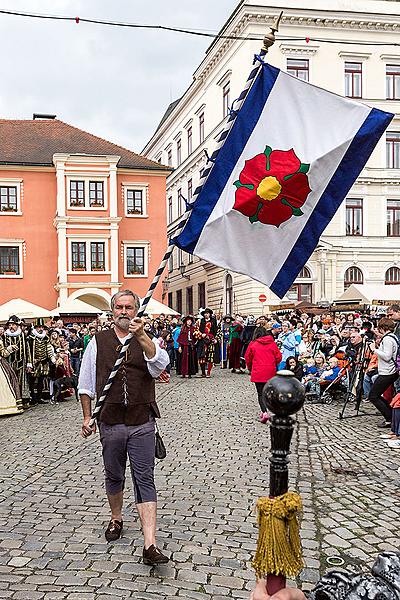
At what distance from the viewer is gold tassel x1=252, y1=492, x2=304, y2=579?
2658 mm

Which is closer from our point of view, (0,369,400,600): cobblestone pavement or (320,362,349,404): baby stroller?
(0,369,400,600): cobblestone pavement

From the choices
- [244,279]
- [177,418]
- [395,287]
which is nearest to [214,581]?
[177,418]

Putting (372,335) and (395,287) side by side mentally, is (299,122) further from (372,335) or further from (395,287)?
(395,287)

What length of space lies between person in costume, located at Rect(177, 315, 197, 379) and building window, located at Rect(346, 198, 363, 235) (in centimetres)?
2047

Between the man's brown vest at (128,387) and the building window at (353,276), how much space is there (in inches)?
1357

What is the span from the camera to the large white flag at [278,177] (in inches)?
207

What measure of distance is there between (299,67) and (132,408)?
1431 inches

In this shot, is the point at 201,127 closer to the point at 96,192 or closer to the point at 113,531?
the point at 96,192

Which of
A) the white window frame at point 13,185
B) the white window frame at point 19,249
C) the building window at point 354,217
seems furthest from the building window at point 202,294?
the white window frame at point 13,185

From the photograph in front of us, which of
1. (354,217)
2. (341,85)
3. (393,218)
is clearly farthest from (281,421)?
(393,218)

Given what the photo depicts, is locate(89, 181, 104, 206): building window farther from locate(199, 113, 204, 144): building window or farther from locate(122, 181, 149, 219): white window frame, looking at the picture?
locate(199, 113, 204, 144): building window

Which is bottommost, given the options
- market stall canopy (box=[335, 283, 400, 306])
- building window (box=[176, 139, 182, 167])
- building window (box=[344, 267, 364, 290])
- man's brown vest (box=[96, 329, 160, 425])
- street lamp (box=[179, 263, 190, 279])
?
man's brown vest (box=[96, 329, 160, 425])

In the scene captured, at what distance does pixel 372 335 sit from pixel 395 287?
11897 millimetres

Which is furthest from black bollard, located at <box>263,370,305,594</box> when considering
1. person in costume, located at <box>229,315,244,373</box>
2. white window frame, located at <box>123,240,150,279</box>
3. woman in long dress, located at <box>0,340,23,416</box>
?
white window frame, located at <box>123,240,150,279</box>
